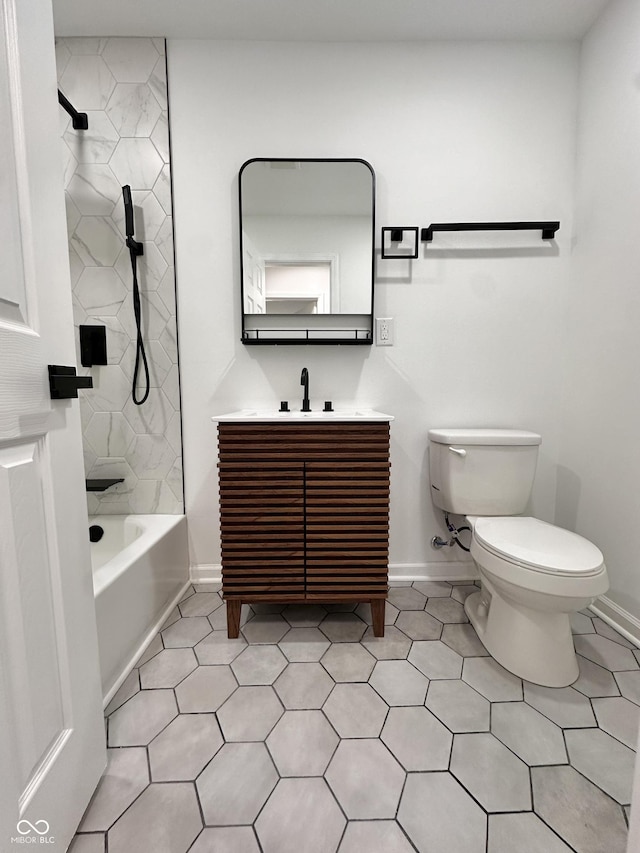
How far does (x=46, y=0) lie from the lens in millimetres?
723

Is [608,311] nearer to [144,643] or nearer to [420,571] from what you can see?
[420,571]

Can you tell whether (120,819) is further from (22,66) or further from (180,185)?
(180,185)

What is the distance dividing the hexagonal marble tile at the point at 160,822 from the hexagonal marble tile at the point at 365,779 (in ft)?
1.05

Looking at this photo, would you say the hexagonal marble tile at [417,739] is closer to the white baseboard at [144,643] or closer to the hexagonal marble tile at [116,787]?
the hexagonal marble tile at [116,787]

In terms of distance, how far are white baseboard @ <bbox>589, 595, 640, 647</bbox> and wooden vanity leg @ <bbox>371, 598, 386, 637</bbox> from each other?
0.95m

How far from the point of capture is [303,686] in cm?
117

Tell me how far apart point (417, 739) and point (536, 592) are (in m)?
0.54

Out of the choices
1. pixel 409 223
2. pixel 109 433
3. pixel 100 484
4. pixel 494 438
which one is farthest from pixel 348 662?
pixel 409 223

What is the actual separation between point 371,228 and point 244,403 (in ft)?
3.20

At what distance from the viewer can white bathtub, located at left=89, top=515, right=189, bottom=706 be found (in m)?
1.16

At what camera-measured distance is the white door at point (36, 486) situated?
0.61 metres

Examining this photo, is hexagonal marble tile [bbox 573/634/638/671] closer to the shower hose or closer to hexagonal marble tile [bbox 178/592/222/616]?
hexagonal marble tile [bbox 178/592/222/616]

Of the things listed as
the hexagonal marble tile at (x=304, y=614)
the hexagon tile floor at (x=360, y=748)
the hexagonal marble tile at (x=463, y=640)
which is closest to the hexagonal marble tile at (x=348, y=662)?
the hexagon tile floor at (x=360, y=748)

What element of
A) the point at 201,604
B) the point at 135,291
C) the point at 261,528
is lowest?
the point at 201,604
